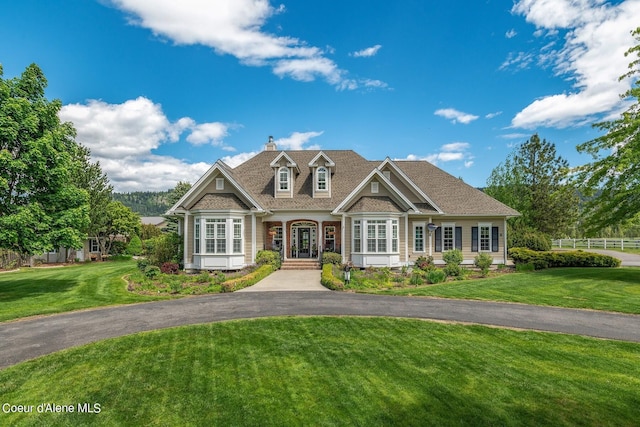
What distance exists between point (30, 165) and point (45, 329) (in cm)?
823

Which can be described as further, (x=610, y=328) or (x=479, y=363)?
(x=610, y=328)

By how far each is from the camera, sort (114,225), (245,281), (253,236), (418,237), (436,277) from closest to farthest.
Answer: (245,281)
(436,277)
(253,236)
(418,237)
(114,225)

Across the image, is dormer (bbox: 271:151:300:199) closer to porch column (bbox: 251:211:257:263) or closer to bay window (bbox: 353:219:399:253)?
porch column (bbox: 251:211:257:263)

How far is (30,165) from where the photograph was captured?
14.8 metres

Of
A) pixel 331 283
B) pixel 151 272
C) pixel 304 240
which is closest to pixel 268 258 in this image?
pixel 304 240

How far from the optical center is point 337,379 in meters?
6.87

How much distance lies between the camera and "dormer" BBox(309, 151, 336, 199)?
25938 mm

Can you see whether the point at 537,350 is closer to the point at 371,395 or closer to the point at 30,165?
the point at 371,395

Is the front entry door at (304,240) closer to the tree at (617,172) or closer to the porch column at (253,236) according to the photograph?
the porch column at (253,236)

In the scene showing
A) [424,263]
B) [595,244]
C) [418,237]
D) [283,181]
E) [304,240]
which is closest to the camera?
[424,263]

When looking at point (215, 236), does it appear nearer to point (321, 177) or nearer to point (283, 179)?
point (283, 179)

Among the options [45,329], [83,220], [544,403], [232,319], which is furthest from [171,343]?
[83,220]

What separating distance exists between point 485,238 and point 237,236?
18.3m

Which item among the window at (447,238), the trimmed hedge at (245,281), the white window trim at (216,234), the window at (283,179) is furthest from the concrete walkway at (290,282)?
the window at (447,238)
